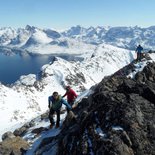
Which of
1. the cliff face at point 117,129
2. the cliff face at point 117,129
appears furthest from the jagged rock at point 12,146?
the cliff face at point 117,129

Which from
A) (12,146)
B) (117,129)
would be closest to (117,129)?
(117,129)

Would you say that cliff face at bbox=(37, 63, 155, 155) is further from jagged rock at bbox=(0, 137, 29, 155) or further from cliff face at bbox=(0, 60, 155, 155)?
jagged rock at bbox=(0, 137, 29, 155)

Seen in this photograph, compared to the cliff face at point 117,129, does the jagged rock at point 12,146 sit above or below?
below

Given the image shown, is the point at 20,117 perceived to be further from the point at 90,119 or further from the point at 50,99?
the point at 90,119

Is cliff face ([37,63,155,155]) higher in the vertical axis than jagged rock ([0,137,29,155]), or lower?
higher

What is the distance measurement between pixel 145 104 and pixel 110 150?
4207 millimetres

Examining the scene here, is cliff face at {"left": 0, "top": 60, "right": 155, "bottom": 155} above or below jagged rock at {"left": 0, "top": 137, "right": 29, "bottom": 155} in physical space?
above

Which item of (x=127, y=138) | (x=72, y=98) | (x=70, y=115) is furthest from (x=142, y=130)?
(x=72, y=98)

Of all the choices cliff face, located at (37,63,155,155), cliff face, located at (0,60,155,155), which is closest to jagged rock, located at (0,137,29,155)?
cliff face, located at (0,60,155,155)

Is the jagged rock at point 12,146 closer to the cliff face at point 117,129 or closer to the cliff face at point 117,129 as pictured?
the cliff face at point 117,129

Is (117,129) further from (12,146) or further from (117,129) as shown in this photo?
(12,146)

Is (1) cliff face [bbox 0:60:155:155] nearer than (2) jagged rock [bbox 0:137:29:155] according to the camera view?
Yes

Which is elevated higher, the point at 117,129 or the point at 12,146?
the point at 117,129

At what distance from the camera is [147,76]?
31953 millimetres
